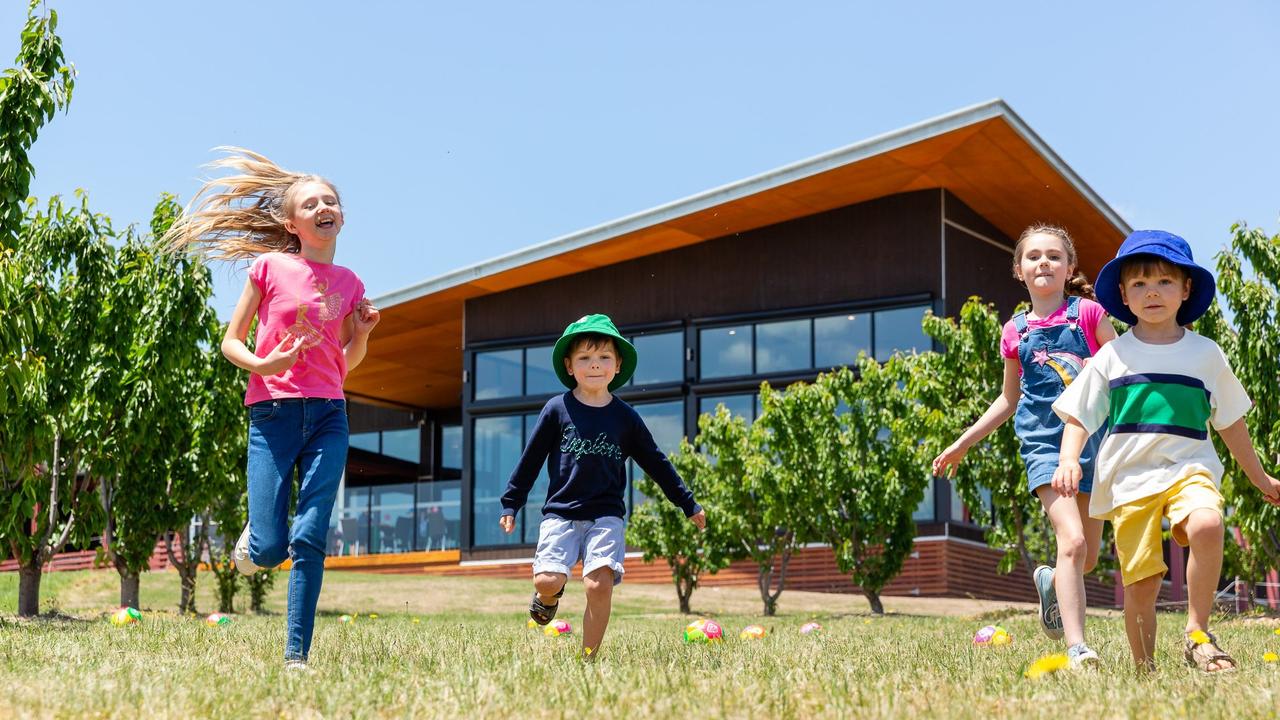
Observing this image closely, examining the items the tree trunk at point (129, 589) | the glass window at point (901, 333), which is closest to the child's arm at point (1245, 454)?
the tree trunk at point (129, 589)

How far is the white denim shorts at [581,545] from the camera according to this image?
5.87m

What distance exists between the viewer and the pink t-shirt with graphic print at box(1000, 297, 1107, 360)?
19.1ft

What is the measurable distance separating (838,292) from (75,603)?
14744 mm

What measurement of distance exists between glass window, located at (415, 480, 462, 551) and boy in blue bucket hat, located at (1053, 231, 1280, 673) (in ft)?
89.9

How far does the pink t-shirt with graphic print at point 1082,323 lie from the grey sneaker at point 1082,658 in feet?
4.83

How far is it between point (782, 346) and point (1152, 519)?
21.6 meters

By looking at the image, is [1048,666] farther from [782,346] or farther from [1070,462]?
[782,346]

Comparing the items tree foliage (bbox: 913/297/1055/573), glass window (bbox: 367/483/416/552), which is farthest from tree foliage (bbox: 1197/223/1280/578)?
glass window (bbox: 367/483/416/552)

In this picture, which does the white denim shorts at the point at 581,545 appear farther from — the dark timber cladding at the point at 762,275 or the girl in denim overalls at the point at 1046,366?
the dark timber cladding at the point at 762,275

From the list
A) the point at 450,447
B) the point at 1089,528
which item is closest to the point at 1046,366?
the point at 1089,528

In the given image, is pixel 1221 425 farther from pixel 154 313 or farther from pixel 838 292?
pixel 838 292

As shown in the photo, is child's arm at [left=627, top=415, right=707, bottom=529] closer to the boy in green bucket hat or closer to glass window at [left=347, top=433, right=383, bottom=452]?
the boy in green bucket hat

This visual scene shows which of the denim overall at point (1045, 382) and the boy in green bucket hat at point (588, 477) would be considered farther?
the boy in green bucket hat at point (588, 477)

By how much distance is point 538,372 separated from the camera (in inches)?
1166
